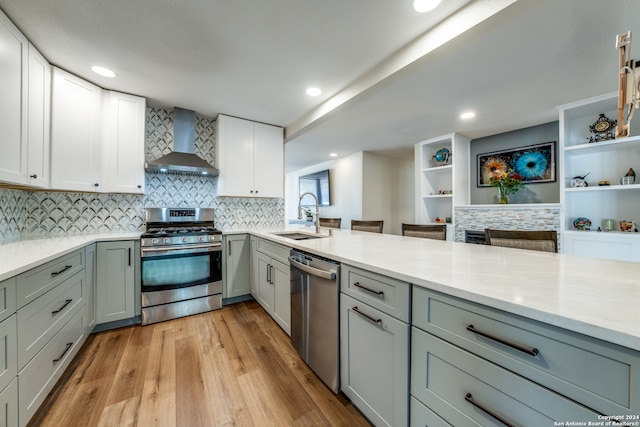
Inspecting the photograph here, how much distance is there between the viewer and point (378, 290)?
3.79ft

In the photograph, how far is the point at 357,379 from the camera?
131 centimetres

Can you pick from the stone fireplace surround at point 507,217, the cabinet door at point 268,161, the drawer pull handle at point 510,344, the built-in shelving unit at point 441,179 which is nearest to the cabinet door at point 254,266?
the cabinet door at point 268,161

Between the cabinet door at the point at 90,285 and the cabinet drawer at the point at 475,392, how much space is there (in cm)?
260

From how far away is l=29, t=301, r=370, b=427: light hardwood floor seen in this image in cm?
133

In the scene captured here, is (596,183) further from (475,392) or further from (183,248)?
(183,248)

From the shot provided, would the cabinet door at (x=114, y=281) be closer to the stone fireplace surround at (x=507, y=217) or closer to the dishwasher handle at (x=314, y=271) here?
the dishwasher handle at (x=314, y=271)

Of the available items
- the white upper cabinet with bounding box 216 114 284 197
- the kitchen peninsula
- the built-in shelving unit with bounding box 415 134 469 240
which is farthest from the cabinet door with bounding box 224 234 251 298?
the built-in shelving unit with bounding box 415 134 469 240

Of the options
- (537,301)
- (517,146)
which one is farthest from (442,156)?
(537,301)

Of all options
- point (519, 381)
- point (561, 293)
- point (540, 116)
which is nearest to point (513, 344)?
point (519, 381)

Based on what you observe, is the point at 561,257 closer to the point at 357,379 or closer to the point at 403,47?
the point at 357,379

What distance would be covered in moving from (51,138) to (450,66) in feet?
11.4

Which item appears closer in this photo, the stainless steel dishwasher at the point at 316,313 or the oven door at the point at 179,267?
the stainless steel dishwasher at the point at 316,313

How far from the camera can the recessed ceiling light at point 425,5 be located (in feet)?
4.58

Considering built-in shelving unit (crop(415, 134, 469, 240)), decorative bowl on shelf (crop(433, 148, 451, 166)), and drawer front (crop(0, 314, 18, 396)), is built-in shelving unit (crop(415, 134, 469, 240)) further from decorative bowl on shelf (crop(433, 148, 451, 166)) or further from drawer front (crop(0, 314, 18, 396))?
drawer front (crop(0, 314, 18, 396))
